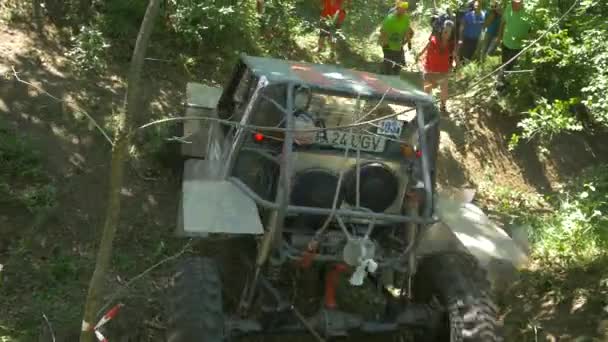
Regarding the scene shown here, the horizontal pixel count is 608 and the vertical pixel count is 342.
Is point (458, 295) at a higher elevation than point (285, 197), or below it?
below

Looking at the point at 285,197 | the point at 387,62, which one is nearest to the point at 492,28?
the point at 387,62

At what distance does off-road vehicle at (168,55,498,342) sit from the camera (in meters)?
3.79

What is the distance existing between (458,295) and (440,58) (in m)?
4.85

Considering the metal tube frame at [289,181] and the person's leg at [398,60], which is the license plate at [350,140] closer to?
the metal tube frame at [289,181]

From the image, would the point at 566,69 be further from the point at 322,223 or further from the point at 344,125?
the point at 322,223

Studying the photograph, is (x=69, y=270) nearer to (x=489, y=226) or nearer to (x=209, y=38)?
(x=489, y=226)

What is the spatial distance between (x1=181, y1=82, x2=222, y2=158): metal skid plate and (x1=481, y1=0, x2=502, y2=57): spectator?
17.3 ft

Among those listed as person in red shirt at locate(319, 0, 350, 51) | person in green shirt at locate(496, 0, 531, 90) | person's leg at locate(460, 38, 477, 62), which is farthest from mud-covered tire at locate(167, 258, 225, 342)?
person in red shirt at locate(319, 0, 350, 51)

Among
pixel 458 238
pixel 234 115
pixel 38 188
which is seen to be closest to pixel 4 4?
pixel 38 188

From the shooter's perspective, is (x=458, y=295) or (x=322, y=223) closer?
(x=458, y=295)

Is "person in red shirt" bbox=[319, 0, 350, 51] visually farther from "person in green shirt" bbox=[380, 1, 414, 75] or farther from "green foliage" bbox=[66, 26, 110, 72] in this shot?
"green foliage" bbox=[66, 26, 110, 72]

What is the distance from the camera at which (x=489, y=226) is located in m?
4.71

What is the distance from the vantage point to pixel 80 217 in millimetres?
5461

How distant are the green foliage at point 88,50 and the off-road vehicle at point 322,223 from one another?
3.33 meters
